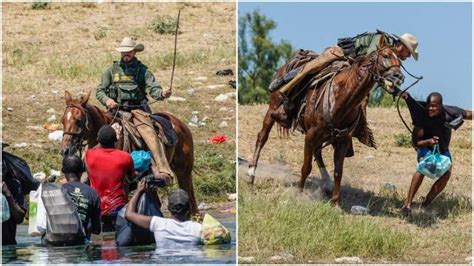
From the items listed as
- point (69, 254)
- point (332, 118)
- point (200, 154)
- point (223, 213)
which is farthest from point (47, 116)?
point (69, 254)

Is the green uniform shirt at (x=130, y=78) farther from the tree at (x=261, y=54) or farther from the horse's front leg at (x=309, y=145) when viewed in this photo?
the tree at (x=261, y=54)

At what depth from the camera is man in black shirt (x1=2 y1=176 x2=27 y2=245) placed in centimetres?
1131

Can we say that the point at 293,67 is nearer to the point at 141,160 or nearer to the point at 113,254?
the point at 141,160

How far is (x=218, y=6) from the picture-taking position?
29.8m

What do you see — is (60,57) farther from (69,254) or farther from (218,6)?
(69,254)

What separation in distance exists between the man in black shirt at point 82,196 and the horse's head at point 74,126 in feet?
3.11

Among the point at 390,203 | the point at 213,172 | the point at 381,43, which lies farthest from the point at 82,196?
the point at 213,172

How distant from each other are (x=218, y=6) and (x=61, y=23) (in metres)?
4.05

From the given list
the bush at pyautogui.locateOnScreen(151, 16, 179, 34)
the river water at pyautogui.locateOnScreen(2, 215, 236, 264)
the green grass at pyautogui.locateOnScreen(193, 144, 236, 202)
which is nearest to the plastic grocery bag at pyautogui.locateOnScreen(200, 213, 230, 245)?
the river water at pyautogui.locateOnScreen(2, 215, 236, 264)

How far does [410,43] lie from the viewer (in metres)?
13.6

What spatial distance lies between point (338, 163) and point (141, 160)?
8.14ft

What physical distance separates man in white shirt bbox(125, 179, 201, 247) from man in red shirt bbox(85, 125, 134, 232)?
89cm

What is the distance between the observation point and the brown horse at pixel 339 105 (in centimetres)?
1339

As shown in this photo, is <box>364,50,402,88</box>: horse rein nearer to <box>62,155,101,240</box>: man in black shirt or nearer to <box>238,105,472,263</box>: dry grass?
<box>238,105,472,263</box>: dry grass
